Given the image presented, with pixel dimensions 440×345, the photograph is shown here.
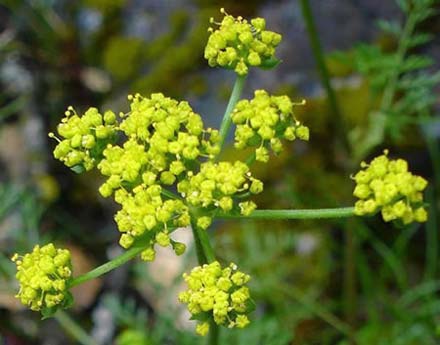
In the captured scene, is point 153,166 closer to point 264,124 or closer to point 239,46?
point 264,124

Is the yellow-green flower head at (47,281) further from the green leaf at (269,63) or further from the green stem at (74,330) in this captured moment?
the green stem at (74,330)

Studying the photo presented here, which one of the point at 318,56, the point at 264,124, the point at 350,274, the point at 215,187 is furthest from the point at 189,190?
the point at 350,274

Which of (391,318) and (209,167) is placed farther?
(391,318)

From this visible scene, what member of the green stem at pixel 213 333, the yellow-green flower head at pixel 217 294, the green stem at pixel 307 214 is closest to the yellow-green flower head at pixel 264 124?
the green stem at pixel 307 214

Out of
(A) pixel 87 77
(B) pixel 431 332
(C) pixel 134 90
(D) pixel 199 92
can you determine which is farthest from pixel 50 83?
(B) pixel 431 332

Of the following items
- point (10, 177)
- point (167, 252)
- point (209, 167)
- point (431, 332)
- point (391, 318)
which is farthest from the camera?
point (10, 177)

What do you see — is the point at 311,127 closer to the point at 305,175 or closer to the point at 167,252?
the point at 305,175
